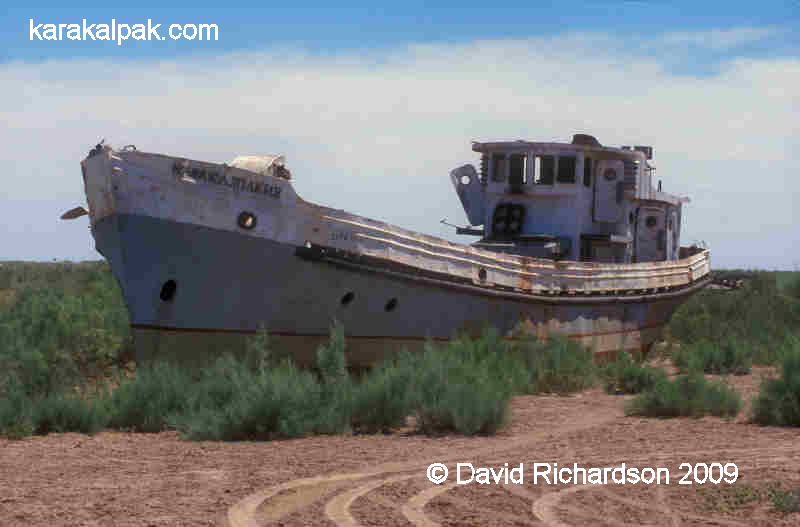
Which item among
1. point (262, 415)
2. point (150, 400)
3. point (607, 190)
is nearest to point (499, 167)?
point (607, 190)

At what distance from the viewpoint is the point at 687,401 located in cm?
1176

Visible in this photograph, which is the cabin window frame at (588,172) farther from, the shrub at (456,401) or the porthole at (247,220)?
the shrub at (456,401)

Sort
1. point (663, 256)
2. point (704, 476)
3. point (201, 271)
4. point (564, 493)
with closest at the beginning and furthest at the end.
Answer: point (564, 493) < point (704, 476) < point (201, 271) < point (663, 256)

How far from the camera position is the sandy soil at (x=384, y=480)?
6941 millimetres

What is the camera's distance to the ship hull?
13.5 metres

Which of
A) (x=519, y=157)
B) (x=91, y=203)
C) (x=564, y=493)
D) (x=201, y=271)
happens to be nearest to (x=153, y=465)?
(x=564, y=493)

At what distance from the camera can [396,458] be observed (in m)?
8.98

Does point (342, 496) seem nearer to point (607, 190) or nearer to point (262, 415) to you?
point (262, 415)

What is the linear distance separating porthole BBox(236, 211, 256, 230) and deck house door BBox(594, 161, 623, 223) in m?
8.14

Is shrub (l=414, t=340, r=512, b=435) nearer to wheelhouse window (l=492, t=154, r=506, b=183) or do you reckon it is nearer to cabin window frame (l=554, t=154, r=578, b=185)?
cabin window frame (l=554, t=154, r=578, b=185)

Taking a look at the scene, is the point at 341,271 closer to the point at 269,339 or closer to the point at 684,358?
the point at 269,339

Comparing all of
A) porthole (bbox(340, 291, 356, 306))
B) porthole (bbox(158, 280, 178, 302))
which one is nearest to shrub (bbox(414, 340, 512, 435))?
porthole (bbox(340, 291, 356, 306))

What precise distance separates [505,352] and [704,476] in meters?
7.44

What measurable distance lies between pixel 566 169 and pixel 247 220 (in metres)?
7.66
